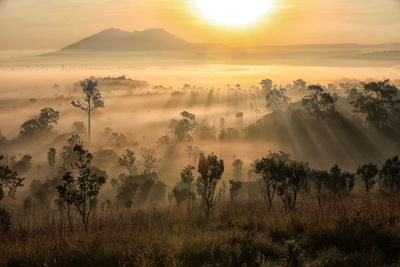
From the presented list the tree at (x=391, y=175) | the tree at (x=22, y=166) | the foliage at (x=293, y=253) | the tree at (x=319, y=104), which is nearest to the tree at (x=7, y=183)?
the foliage at (x=293, y=253)

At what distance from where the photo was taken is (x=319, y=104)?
381 ft

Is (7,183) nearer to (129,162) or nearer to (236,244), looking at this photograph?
(129,162)

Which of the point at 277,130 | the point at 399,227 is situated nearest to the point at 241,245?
the point at 399,227

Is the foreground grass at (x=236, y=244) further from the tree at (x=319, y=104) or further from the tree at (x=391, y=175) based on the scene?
the tree at (x=319, y=104)

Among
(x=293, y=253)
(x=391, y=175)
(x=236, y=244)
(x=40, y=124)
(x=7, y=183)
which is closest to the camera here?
(x=293, y=253)

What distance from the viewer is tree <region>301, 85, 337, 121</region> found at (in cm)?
11225

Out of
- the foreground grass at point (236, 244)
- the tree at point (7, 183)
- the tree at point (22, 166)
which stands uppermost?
the foreground grass at point (236, 244)

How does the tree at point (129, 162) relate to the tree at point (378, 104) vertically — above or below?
below

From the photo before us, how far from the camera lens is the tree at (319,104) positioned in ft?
368

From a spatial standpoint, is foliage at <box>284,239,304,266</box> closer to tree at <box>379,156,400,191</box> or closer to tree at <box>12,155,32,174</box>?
tree at <box>379,156,400,191</box>

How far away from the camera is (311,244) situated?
1244 centimetres

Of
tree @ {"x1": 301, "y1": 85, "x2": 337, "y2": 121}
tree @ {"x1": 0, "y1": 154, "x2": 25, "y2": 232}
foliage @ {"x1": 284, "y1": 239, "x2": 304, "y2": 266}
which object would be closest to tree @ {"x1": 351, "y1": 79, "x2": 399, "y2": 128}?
tree @ {"x1": 301, "y1": 85, "x2": 337, "y2": 121}

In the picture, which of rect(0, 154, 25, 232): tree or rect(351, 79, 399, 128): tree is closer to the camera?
rect(0, 154, 25, 232): tree

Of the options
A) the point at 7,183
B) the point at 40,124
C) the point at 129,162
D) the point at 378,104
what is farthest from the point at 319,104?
the point at 40,124
